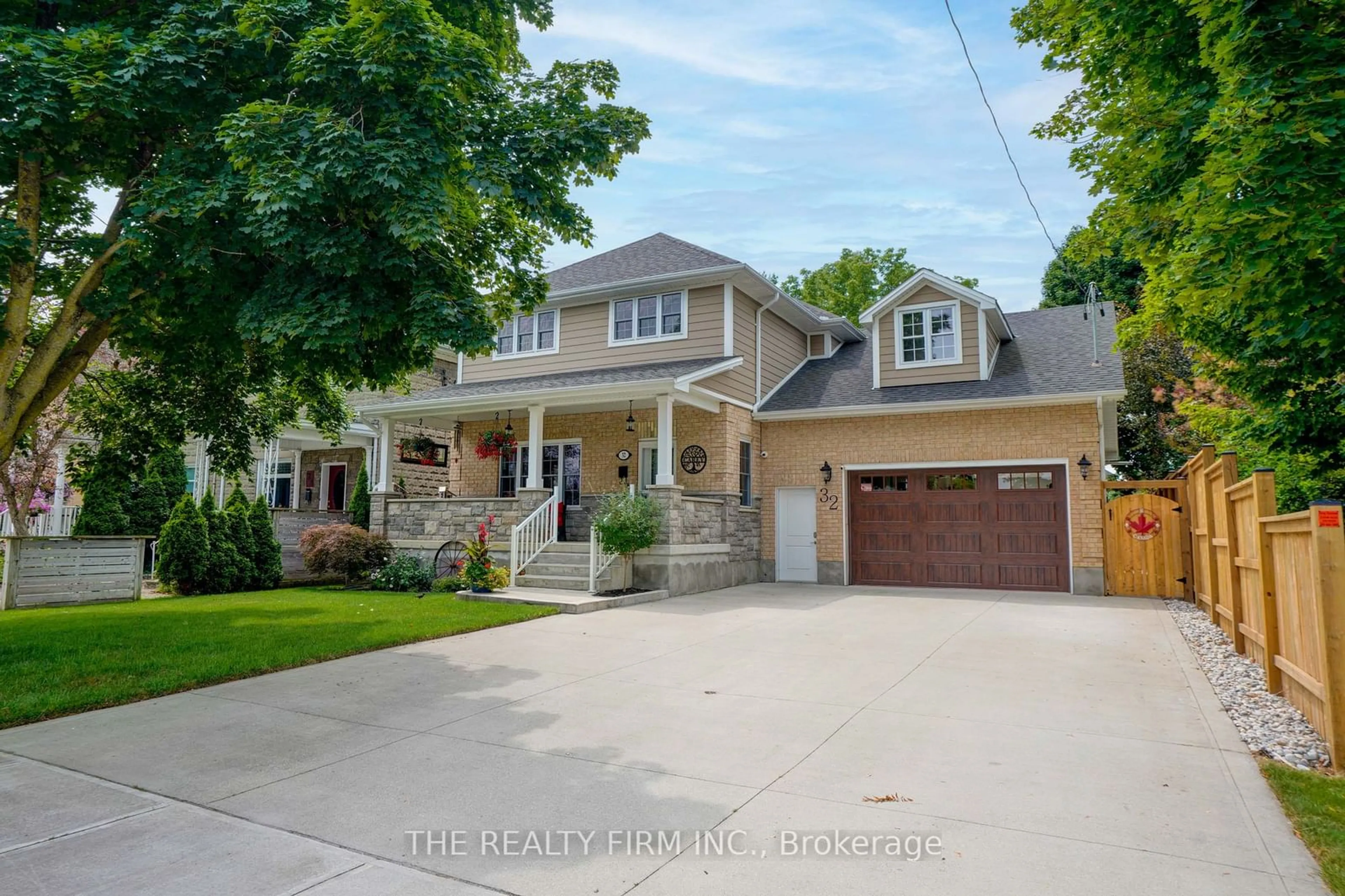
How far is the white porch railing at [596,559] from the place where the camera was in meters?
12.4

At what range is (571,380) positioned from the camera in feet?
51.0

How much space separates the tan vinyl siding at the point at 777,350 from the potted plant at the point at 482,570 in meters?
7.03

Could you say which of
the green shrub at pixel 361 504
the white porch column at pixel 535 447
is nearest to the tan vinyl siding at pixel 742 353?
the white porch column at pixel 535 447

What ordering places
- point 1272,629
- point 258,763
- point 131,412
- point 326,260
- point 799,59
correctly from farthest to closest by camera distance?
point 131,412 < point 799,59 < point 326,260 < point 1272,629 < point 258,763

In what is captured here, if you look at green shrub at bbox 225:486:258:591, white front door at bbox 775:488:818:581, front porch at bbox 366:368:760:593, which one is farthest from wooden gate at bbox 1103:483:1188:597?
green shrub at bbox 225:486:258:591

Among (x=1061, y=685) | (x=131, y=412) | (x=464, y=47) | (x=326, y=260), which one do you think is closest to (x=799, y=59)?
(x=464, y=47)

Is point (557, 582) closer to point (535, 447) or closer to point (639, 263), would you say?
point (535, 447)

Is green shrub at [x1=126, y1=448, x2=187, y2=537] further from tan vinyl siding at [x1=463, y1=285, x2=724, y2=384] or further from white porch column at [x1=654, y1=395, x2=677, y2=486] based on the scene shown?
white porch column at [x1=654, y1=395, x2=677, y2=486]

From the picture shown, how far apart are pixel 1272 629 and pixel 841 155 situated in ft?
22.2

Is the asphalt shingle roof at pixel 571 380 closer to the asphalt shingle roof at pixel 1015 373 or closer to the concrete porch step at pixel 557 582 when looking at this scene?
the asphalt shingle roof at pixel 1015 373

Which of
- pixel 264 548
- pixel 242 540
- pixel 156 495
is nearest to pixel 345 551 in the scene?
pixel 264 548

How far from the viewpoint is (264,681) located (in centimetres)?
668

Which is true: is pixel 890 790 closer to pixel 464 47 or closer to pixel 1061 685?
pixel 1061 685

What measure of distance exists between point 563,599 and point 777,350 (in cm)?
861
